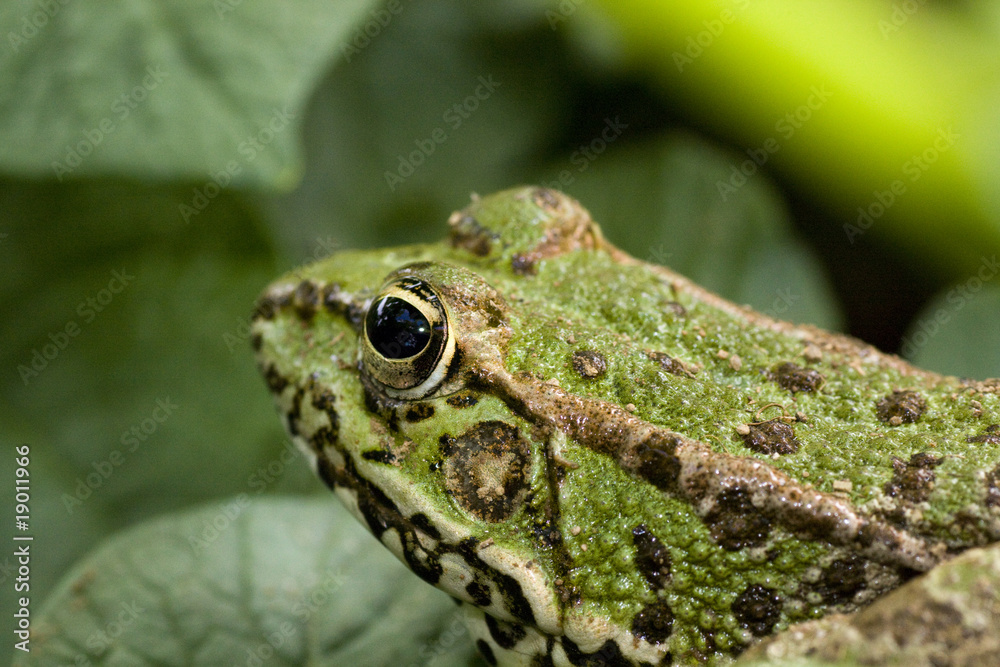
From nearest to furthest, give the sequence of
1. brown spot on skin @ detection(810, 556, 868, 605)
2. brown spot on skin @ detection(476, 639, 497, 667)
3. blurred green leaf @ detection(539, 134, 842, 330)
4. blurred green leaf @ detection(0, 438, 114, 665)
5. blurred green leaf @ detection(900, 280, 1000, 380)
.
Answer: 1. brown spot on skin @ detection(810, 556, 868, 605)
2. brown spot on skin @ detection(476, 639, 497, 667)
3. blurred green leaf @ detection(0, 438, 114, 665)
4. blurred green leaf @ detection(900, 280, 1000, 380)
5. blurred green leaf @ detection(539, 134, 842, 330)

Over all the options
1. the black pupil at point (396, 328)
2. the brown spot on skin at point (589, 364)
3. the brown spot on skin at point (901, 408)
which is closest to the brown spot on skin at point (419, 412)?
the black pupil at point (396, 328)

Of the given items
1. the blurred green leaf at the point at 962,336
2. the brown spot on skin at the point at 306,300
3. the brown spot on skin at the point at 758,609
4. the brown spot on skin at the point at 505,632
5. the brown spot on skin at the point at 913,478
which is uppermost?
the blurred green leaf at the point at 962,336

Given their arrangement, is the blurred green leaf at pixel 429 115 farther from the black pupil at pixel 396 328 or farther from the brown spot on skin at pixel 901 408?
the brown spot on skin at pixel 901 408

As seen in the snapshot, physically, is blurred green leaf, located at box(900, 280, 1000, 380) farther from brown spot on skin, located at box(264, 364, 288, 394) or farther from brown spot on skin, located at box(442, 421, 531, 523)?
brown spot on skin, located at box(264, 364, 288, 394)

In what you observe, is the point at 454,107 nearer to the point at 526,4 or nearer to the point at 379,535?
the point at 526,4

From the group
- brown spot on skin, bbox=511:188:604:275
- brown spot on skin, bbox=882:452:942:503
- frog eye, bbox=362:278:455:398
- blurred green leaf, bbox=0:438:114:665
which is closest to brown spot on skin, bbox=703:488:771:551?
brown spot on skin, bbox=882:452:942:503

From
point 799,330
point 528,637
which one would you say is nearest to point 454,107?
point 799,330
